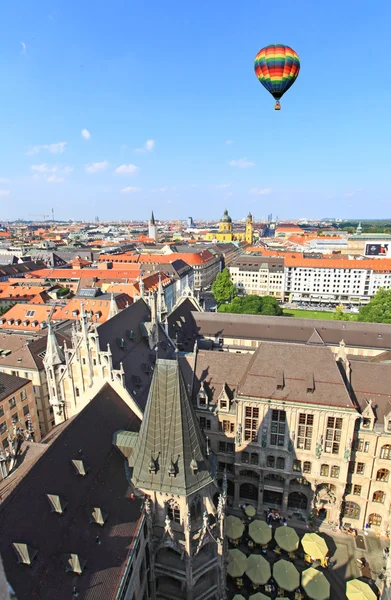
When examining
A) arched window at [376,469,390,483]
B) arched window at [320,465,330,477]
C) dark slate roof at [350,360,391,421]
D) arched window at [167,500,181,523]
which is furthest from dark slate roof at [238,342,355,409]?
arched window at [167,500,181,523]

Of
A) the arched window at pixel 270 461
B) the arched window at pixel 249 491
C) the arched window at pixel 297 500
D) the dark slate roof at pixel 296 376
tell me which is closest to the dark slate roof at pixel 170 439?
the dark slate roof at pixel 296 376

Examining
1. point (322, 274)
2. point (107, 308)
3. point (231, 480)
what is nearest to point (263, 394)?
point (231, 480)

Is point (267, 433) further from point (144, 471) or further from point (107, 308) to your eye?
point (107, 308)

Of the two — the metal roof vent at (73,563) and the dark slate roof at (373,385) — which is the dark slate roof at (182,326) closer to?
the dark slate roof at (373,385)

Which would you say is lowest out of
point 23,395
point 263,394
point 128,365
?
point 23,395

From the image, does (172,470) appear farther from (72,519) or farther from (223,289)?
(223,289)

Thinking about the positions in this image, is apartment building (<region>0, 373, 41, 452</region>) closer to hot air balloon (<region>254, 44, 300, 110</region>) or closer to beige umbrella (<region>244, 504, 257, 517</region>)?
beige umbrella (<region>244, 504, 257, 517</region>)

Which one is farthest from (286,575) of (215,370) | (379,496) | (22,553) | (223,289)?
(223,289)
